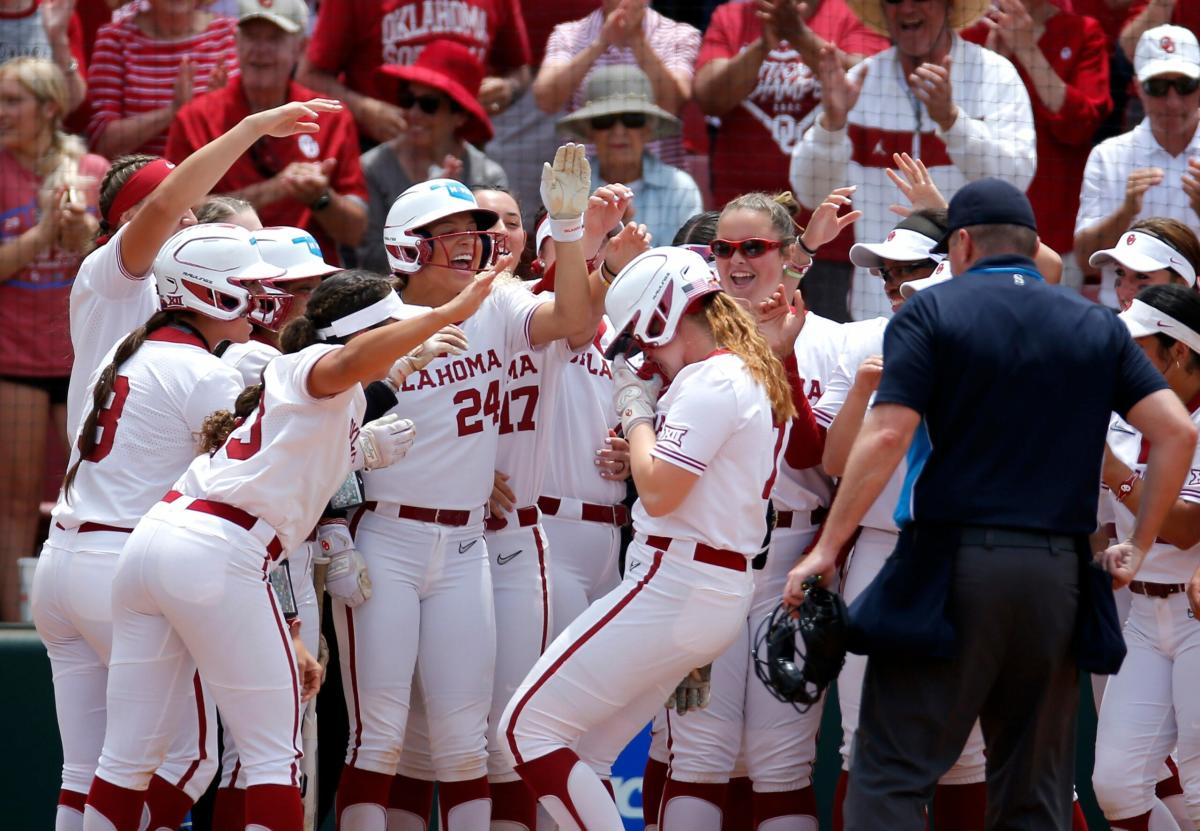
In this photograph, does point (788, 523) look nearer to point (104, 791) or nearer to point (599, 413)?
point (599, 413)

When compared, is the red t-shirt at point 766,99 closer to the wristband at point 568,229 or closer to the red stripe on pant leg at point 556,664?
the wristband at point 568,229

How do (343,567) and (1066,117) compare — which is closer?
(343,567)

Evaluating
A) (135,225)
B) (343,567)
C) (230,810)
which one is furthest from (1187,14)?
(230,810)

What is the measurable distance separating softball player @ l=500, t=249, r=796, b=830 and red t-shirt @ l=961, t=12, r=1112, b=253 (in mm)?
3432

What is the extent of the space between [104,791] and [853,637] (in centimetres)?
197

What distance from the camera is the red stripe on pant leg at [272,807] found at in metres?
4.14

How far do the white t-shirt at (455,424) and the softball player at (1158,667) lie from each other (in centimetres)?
185

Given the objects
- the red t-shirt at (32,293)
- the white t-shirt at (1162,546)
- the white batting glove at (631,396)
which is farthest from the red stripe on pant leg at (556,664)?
the red t-shirt at (32,293)

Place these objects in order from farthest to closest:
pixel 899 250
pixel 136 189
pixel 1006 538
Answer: pixel 899 250, pixel 136 189, pixel 1006 538

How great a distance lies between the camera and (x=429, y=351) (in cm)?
462

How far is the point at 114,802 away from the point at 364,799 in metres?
0.79

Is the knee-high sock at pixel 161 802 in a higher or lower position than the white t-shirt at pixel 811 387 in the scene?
lower

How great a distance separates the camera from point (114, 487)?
4527 mm

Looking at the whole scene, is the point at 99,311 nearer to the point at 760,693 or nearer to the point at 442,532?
Answer: the point at 442,532
